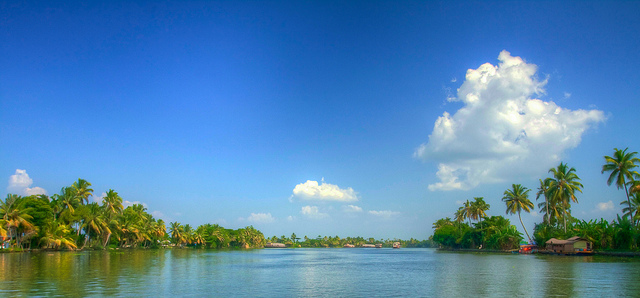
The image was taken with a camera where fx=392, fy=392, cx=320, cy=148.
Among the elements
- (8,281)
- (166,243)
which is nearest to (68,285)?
(8,281)

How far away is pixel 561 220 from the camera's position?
79000 mm

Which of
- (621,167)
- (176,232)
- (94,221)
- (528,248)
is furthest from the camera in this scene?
(176,232)

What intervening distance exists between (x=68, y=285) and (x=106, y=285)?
1.86m

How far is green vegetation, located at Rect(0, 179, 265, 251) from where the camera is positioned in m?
61.9

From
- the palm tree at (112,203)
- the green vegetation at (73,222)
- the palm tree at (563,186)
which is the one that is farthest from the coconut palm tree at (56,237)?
the palm tree at (563,186)

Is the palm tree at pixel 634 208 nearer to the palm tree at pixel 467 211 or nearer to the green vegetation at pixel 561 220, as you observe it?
the green vegetation at pixel 561 220

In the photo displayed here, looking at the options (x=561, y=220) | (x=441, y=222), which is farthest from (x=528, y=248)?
(x=441, y=222)

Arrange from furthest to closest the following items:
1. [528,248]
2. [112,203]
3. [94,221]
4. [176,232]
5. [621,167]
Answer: [176,232] → [112,203] → [528,248] → [94,221] → [621,167]

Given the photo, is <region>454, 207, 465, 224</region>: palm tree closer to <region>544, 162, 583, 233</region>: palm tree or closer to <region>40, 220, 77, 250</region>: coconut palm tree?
<region>544, 162, 583, 233</region>: palm tree

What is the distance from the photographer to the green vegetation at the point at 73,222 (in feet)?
203

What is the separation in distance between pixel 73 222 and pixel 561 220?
97.4m

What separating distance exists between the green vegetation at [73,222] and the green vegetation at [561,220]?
8269cm

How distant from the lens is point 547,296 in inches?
727

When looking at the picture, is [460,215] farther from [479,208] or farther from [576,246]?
[576,246]
